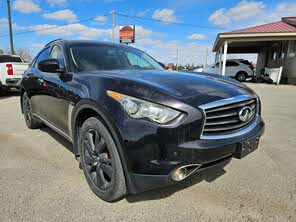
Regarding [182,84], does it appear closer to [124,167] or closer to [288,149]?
[124,167]

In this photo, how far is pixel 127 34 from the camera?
98.4 ft

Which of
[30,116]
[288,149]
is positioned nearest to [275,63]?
[288,149]

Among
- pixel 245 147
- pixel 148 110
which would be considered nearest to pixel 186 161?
pixel 148 110

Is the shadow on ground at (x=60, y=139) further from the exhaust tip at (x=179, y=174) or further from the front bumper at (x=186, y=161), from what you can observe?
the exhaust tip at (x=179, y=174)

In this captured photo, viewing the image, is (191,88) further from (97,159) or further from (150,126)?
(97,159)

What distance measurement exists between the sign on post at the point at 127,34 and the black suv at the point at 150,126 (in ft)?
92.8

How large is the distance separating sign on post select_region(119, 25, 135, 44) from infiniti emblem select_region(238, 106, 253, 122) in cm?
2886

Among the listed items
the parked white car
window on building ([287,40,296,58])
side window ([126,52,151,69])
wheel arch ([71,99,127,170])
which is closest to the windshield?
side window ([126,52,151,69])

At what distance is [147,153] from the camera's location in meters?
1.92

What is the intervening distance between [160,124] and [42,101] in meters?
2.57

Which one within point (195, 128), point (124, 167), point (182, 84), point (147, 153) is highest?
point (182, 84)

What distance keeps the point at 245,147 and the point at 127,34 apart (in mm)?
29545

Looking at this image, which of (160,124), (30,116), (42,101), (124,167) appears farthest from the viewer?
(30,116)

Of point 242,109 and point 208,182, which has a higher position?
point 242,109
